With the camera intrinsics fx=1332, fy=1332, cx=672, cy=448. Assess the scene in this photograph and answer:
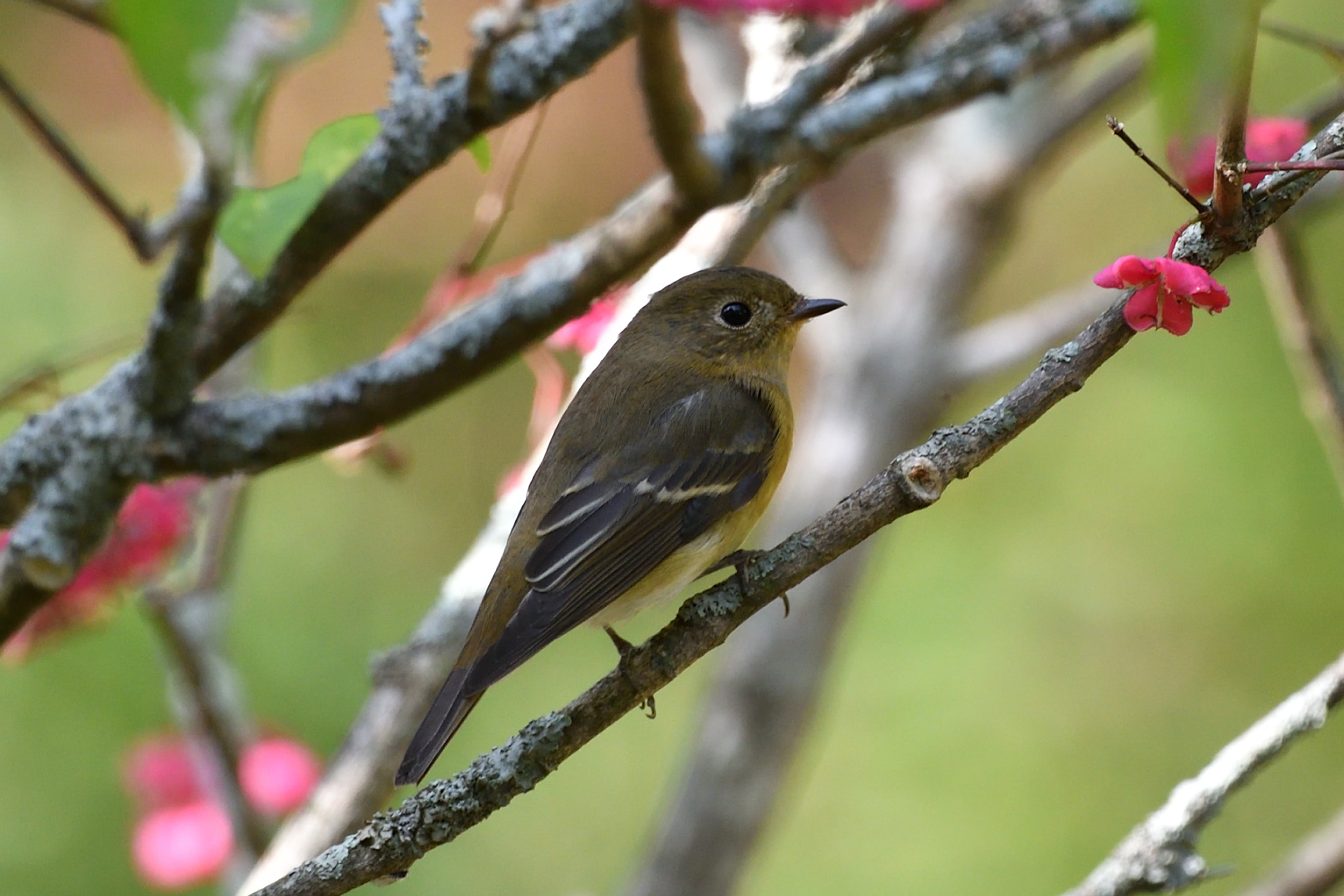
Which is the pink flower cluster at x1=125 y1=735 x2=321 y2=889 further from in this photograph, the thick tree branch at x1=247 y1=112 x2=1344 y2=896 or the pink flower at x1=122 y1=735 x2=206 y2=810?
the thick tree branch at x1=247 y1=112 x2=1344 y2=896

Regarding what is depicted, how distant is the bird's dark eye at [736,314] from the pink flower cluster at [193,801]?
1.32 meters

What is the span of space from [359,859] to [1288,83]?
3.96 metres

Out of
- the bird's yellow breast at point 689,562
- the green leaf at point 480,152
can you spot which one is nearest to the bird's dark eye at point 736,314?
the bird's yellow breast at point 689,562

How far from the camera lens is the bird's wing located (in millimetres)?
2209

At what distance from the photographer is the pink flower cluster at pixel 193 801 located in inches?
112

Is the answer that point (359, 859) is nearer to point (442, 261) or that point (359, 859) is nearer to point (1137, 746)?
point (1137, 746)

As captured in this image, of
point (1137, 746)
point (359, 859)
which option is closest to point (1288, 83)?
point (1137, 746)

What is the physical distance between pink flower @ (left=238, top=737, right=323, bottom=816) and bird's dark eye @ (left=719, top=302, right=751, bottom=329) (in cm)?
134

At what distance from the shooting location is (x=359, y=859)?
1.53 m

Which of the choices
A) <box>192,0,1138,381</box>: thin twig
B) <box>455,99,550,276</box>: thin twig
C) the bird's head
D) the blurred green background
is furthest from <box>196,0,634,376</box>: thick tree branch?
the blurred green background

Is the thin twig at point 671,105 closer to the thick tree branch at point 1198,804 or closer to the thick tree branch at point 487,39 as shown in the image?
the thick tree branch at point 487,39

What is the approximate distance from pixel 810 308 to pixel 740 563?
3.23 ft

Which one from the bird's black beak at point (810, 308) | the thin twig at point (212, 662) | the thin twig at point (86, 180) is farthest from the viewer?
the bird's black beak at point (810, 308)

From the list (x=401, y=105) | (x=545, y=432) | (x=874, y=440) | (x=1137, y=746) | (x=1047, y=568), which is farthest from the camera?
(x=1047, y=568)
